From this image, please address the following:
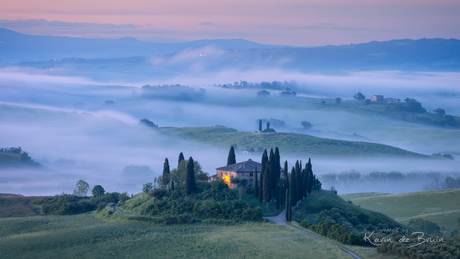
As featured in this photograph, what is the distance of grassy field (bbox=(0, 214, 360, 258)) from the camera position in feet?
162

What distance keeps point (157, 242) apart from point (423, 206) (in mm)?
87697

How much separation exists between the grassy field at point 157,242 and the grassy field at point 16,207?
18142mm

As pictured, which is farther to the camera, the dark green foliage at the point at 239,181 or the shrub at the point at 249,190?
the dark green foliage at the point at 239,181

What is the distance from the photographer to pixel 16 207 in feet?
291

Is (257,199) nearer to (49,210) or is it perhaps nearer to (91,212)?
(91,212)

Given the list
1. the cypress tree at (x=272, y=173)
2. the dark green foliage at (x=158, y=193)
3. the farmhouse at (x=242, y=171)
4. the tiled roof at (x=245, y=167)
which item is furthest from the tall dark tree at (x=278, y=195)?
the dark green foliage at (x=158, y=193)

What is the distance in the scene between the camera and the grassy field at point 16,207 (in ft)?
273

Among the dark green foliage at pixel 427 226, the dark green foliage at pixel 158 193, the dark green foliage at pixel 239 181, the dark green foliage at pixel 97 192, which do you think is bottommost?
the dark green foliage at pixel 427 226

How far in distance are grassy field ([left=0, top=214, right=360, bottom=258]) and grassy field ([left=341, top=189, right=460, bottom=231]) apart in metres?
56.2

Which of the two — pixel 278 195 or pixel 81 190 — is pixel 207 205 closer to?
pixel 278 195

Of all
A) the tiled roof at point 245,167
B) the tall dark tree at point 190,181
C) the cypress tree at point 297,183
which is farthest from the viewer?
the tiled roof at point 245,167

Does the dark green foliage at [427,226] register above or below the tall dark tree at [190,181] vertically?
below

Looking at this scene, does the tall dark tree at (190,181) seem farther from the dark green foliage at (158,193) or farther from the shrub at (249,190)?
the shrub at (249,190)

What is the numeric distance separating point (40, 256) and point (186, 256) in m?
18.8
